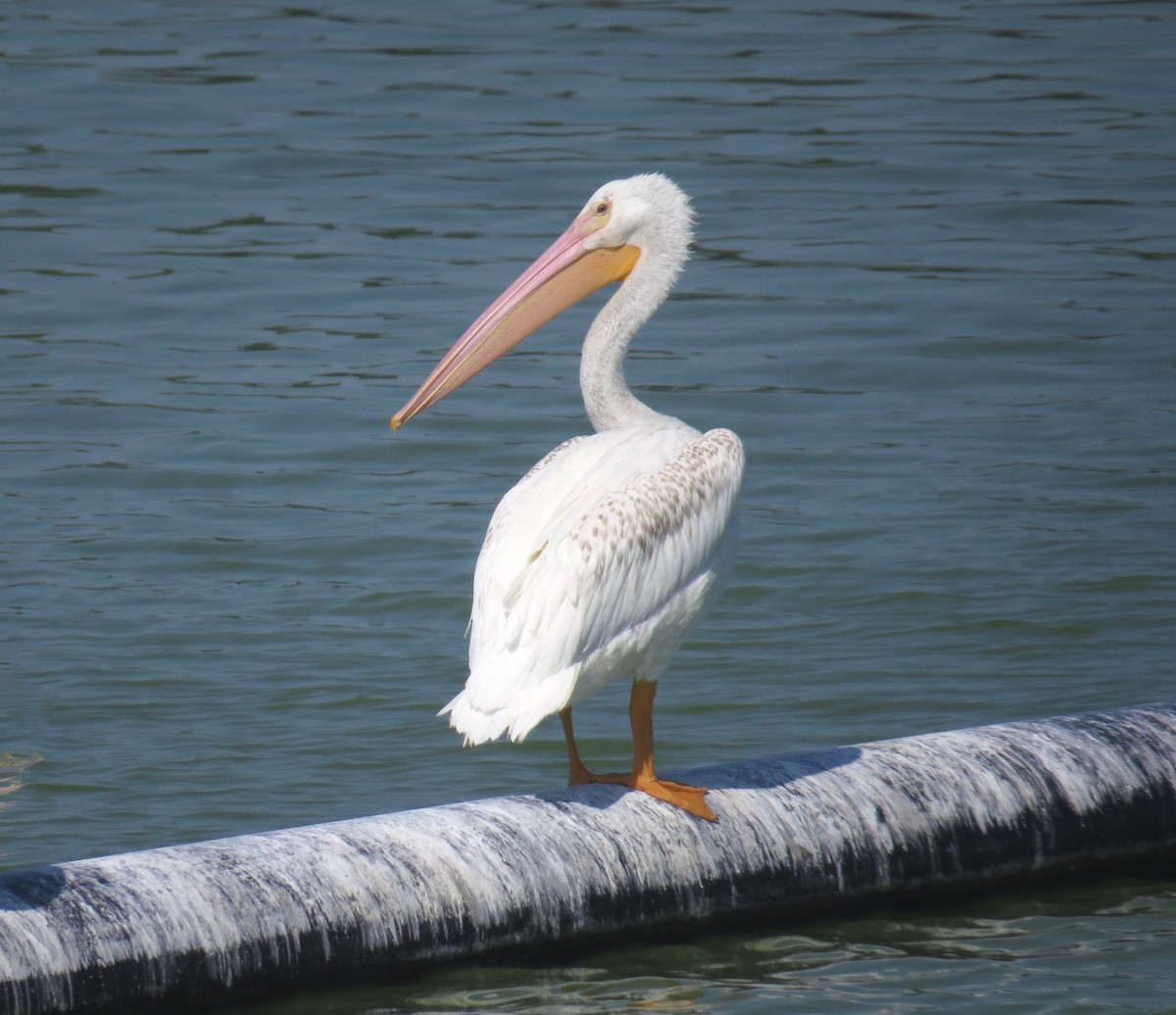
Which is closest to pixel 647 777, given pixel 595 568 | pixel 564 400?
pixel 595 568

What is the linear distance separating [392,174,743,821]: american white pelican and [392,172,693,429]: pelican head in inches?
3.6

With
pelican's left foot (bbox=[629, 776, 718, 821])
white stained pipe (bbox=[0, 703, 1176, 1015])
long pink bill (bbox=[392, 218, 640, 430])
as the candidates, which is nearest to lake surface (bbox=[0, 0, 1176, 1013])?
white stained pipe (bbox=[0, 703, 1176, 1015])

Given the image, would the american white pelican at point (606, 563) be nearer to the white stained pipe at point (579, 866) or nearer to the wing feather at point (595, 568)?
the wing feather at point (595, 568)

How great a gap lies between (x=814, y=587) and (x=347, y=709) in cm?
193

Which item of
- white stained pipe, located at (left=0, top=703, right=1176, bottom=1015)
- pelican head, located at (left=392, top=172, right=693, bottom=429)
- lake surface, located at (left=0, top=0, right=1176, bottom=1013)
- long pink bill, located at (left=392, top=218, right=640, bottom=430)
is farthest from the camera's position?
lake surface, located at (left=0, top=0, right=1176, bottom=1013)

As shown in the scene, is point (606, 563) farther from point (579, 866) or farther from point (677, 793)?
point (579, 866)

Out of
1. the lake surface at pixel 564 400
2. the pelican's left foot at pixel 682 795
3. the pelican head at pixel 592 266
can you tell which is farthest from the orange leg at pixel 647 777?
the pelican head at pixel 592 266

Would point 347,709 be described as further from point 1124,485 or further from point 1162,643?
point 1124,485

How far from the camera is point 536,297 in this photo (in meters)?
5.21

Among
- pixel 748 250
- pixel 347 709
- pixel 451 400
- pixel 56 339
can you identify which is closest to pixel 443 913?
pixel 347 709

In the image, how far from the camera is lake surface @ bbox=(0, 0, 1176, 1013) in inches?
216

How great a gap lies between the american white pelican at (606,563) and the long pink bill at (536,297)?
169 millimetres

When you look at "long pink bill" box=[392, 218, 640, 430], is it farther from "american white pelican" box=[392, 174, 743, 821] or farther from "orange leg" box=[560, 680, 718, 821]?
"orange leg" box=[560, 680, 718, 821]

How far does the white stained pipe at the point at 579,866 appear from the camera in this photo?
11.7ft
